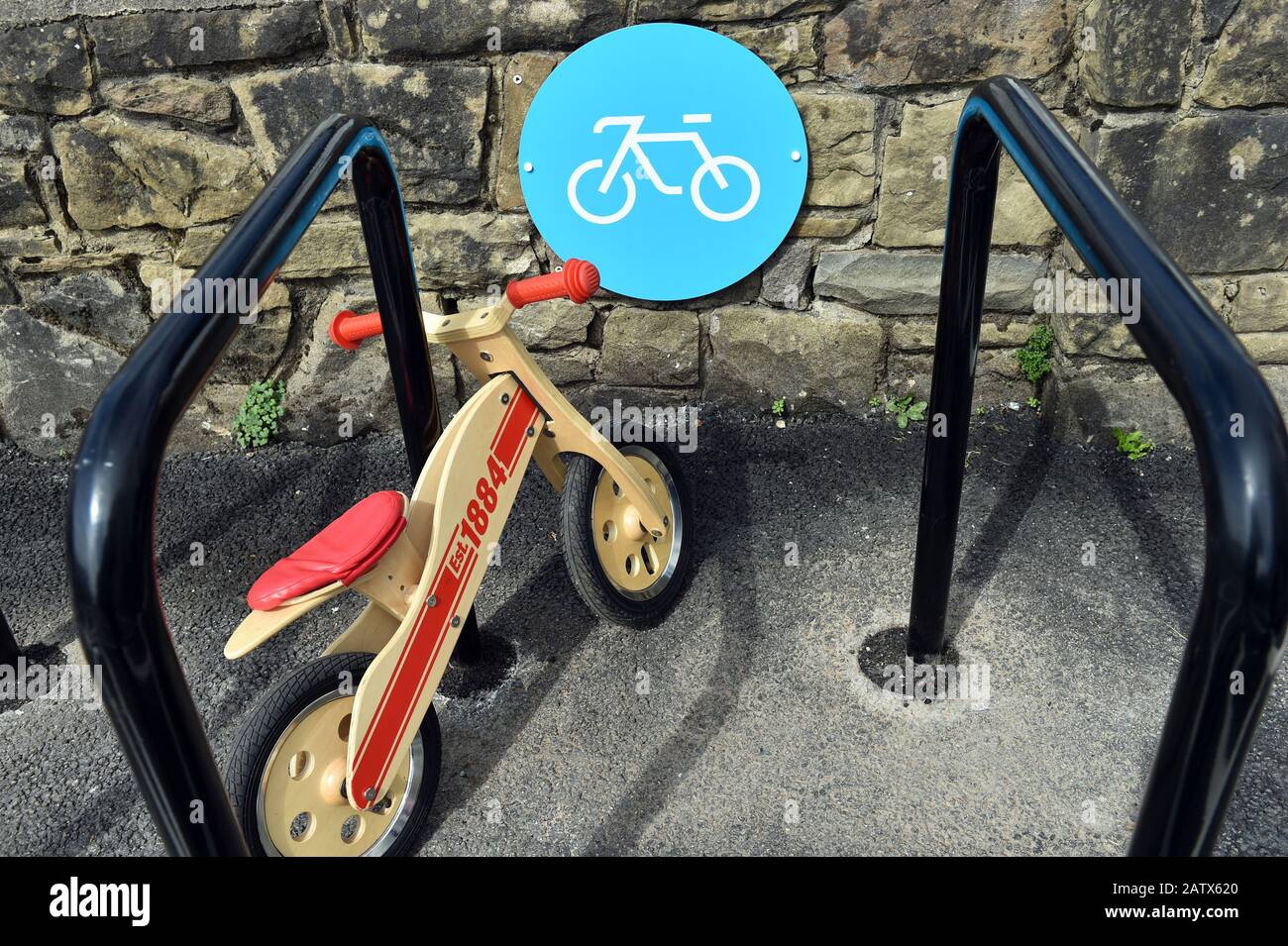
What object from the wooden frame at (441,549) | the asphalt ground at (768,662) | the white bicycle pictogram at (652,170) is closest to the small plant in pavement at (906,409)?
the asphalt ground at (768,662)

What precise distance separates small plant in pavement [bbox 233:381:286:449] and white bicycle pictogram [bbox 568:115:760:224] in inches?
47.6

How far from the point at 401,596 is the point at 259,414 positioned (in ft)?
5.43

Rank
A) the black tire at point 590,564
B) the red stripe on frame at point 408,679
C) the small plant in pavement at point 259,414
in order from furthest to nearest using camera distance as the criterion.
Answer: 1. the small plant in pavement at point 259,414
2. the black tire at point 590,564
3. the red stripe on frame at point 408,679

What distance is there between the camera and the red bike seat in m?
1.65

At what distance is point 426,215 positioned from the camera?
295 cm

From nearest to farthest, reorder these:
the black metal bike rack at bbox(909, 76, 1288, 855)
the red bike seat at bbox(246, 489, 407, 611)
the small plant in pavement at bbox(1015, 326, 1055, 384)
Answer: the black metal bike rack at bbox(909, 76, 1288, 855), the red bike seat at bbox(246, 489, 407, 611), the small plant in pavement at bbox(1015, 326, 1055, 384)

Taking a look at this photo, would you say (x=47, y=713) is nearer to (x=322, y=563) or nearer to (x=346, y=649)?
(x=346, y=649)

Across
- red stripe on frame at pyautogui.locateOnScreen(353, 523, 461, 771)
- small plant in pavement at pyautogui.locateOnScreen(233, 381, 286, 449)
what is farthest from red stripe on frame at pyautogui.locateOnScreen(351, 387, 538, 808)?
small plant in pavement at pyautogui.locateOnScreen(233, 381, 286, 449)

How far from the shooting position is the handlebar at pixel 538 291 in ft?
6.72

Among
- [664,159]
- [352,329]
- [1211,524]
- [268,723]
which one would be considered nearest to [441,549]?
[268,723]

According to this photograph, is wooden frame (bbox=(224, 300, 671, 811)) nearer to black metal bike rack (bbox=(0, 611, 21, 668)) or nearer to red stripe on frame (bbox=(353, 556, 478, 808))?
red stripe on frame (bbox=(353, 556, 478, 808))

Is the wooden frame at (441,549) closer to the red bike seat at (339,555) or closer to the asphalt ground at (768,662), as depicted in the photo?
the red bike seat at (339,555)

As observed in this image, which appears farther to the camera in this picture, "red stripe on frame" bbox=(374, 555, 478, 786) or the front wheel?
the front wheel

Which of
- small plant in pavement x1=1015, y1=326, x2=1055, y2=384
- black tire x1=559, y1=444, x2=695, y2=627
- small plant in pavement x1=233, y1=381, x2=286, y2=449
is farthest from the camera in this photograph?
small plant in pavement x1=233, y1=381, x2=286, y2=449
